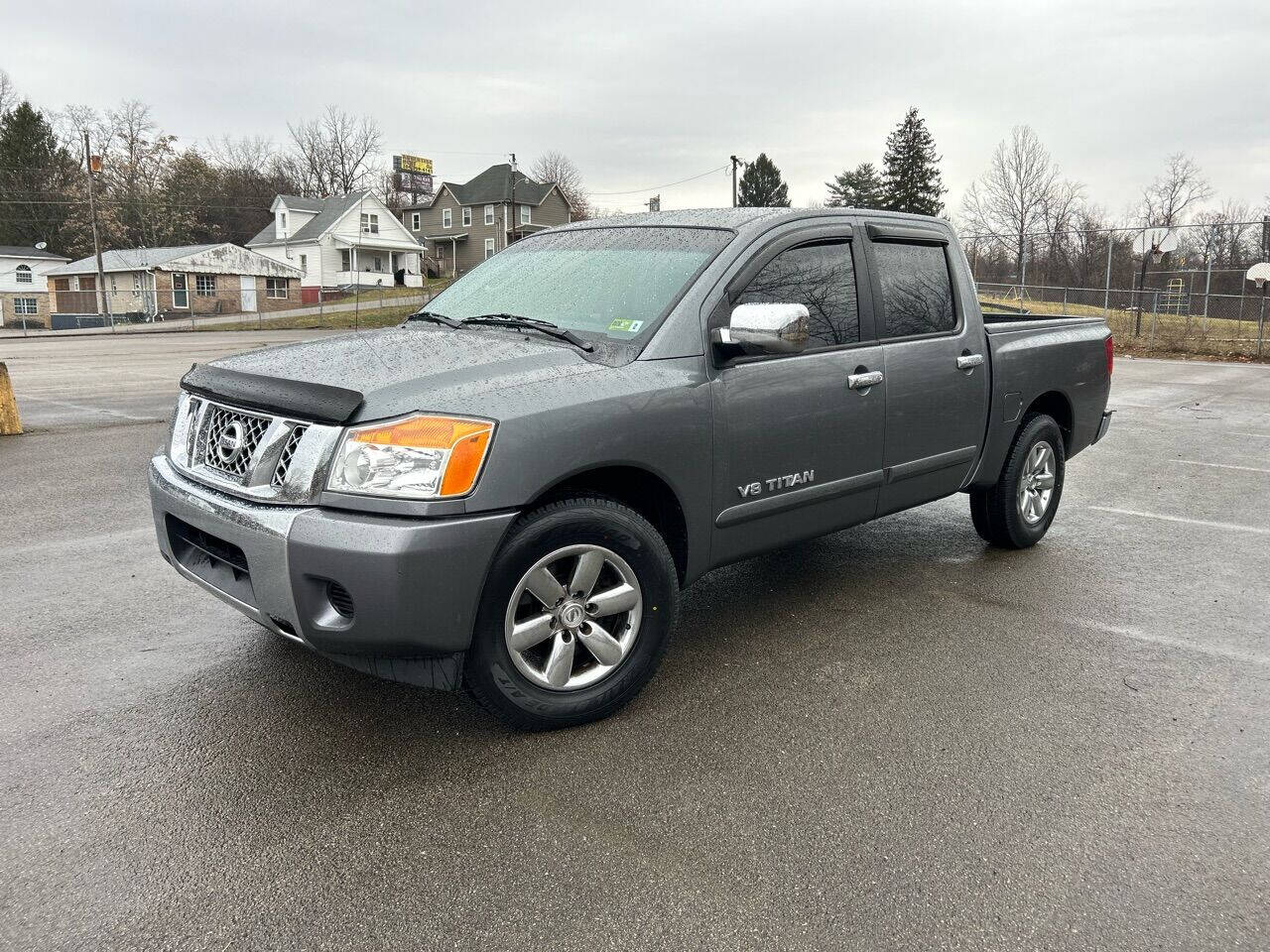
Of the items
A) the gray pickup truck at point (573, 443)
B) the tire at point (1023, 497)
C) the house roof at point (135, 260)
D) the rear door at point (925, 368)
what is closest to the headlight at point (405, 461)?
the gray pickup truck at point (573, 443)

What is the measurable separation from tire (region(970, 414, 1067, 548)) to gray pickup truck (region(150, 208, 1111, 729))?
0.56 meters

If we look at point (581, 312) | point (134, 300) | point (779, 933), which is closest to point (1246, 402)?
point (581, 312)

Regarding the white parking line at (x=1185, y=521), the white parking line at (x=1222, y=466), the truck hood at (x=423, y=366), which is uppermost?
the truck hood at (x=423, y=366)

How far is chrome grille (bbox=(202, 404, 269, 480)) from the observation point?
306 cm

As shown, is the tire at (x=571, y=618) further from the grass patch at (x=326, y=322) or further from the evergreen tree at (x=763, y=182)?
the evergreen tree at (x=763, y=182)

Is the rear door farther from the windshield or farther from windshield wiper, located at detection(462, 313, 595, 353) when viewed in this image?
windshield wiper, located at detection(462, 313, 595, 353)

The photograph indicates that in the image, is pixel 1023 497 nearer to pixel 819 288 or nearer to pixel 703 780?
pixel 819 288

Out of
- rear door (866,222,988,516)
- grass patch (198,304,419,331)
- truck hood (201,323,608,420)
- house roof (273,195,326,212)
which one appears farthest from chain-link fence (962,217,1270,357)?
house roof (273,195,326,212)

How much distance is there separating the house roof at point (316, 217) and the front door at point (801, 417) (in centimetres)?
6125

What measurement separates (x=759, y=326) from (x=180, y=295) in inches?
2138

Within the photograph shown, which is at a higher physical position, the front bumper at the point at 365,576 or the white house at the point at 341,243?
the white house at the point at 341,243

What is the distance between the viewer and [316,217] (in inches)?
2522

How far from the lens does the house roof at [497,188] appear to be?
2594 inches

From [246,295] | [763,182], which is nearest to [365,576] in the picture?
[246,295]
